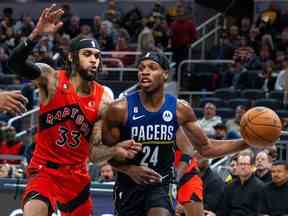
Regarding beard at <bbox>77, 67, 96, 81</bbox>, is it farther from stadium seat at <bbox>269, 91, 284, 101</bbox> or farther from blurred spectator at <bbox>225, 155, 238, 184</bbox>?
stadium seat at <bbox>269, 91, 284, 101</bbox>

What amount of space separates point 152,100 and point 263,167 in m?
3.85

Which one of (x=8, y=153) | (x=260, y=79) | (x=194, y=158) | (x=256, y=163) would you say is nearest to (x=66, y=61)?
(x=194, y=158)

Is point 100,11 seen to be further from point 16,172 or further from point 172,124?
point 172,124

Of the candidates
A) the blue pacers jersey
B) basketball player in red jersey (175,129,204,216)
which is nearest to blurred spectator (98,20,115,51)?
basketball player in red jersey (175,129,204,216)

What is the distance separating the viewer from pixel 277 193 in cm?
1172

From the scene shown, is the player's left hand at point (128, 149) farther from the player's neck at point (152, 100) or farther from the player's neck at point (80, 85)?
the player's neck at point (80, 85)

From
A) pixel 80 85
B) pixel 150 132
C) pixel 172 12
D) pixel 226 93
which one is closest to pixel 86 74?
pixel 80 85

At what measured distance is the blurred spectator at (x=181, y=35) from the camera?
20312 millimetres

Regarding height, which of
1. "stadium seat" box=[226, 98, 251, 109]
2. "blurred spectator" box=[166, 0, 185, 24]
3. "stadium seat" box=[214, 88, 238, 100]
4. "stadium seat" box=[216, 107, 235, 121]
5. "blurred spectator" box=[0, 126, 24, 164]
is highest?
"blurred spectator" box=[166, 0, 185, 24]

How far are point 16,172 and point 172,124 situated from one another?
17.2ft

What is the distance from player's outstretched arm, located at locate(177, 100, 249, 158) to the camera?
9.19 metres

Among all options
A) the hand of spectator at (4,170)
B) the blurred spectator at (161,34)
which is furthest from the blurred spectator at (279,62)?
the hand of spectator at (4,170)

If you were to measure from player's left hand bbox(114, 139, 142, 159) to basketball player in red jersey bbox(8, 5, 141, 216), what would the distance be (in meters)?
0.42

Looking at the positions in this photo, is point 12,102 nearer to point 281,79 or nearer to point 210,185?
point 210,185
